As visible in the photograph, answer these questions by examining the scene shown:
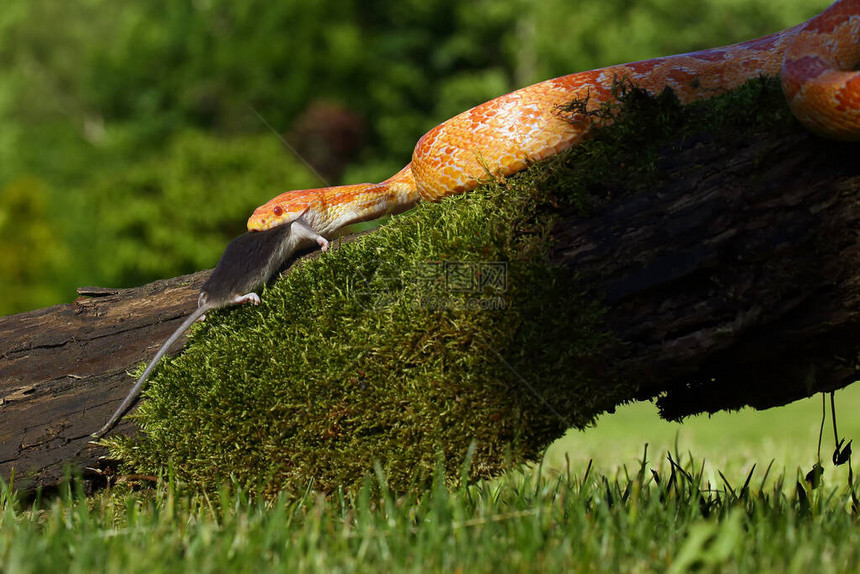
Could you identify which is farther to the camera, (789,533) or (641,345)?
(641,345)

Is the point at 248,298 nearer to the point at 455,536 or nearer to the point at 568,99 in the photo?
the point at 455,536

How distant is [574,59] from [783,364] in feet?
79.3

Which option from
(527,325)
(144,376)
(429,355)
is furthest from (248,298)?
(527,325)

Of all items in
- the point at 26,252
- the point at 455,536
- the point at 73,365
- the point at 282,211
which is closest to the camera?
the point at 455,536

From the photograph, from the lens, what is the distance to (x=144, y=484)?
3760 millimetres

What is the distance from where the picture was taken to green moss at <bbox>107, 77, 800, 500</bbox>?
11.0 feet

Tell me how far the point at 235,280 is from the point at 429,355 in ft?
3.51

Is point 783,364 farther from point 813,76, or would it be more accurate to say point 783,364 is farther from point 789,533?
point 813,76

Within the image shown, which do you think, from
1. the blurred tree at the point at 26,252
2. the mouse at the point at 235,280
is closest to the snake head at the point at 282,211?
the mouse at the point at 235,280

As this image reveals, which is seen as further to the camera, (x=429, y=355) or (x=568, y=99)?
(x=568, y=99)

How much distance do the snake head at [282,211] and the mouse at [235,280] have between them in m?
0.34

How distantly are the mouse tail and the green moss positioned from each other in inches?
4.3

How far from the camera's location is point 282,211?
443 cm

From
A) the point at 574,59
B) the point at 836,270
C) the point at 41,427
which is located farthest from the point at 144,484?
the point at 574,59
